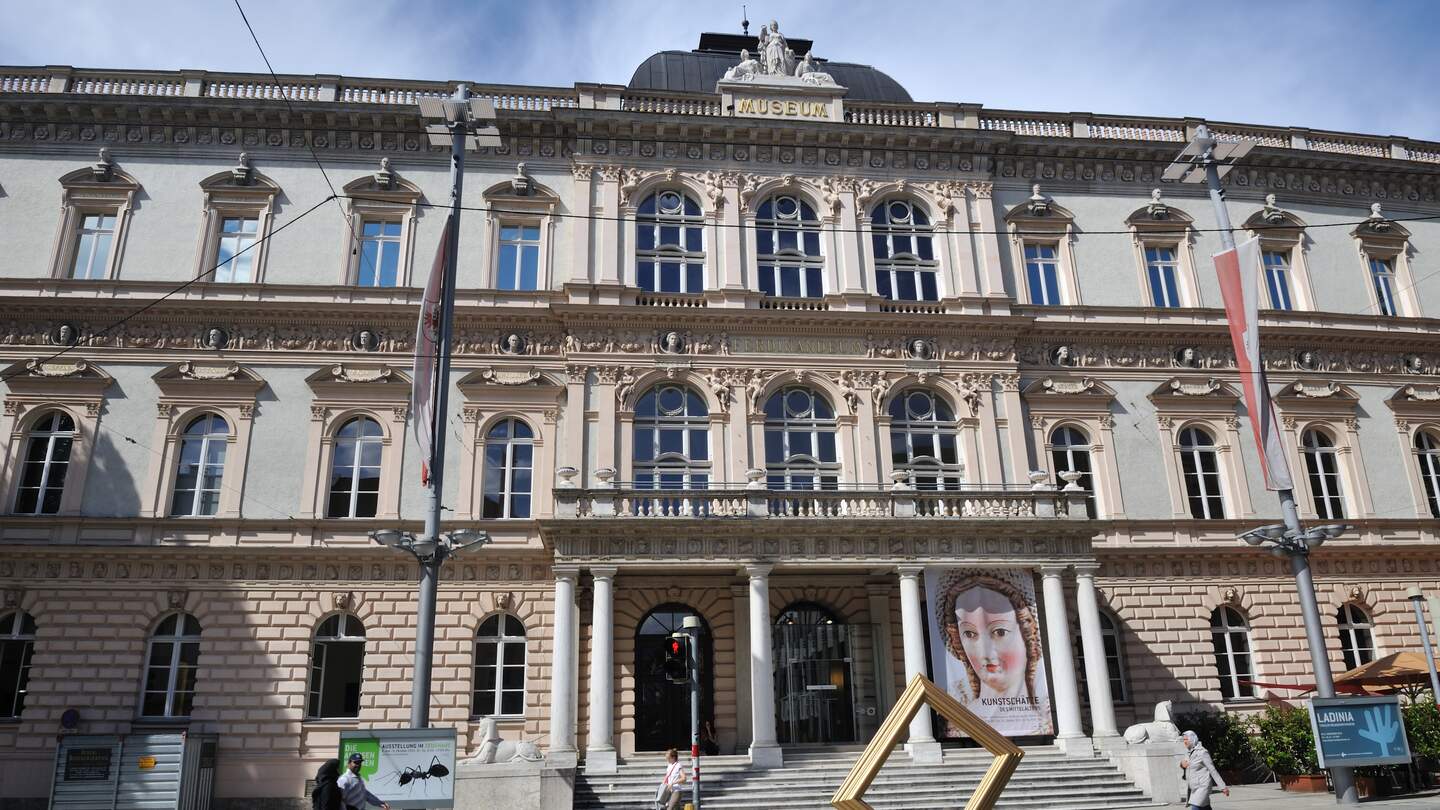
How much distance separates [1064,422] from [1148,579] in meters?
4.81

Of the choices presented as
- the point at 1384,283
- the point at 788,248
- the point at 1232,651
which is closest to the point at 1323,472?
the point at 1232,651

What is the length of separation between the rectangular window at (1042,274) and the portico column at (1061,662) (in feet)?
31.2

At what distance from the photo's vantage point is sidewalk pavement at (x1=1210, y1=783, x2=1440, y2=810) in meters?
18.2

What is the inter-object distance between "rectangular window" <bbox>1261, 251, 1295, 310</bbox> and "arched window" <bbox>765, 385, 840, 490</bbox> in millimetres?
15137

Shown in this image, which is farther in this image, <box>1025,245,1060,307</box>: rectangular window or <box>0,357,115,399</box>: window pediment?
<box>1025,245,1060,307</box>: rectangular window

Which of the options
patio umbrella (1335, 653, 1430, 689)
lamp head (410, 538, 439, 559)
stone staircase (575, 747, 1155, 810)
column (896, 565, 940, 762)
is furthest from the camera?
patio umbrella (1335, 653, 1430, 689)

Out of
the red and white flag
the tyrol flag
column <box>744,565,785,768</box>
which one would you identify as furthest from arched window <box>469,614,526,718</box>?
the red and white flag

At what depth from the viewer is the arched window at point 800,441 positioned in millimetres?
26938

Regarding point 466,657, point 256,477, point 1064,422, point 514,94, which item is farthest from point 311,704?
point 1064,422

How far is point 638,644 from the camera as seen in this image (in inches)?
992

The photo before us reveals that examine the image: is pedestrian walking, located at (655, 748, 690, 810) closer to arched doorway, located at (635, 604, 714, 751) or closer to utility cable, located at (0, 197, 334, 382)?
arched doorway, located at (635, 604, 714, 751)

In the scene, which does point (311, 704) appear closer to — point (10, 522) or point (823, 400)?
point (10, 522)

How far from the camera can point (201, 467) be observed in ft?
84.3

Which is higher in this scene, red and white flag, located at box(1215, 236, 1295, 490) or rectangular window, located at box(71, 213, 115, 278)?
rectangular window, located at box(71, 213, 115, 278)
